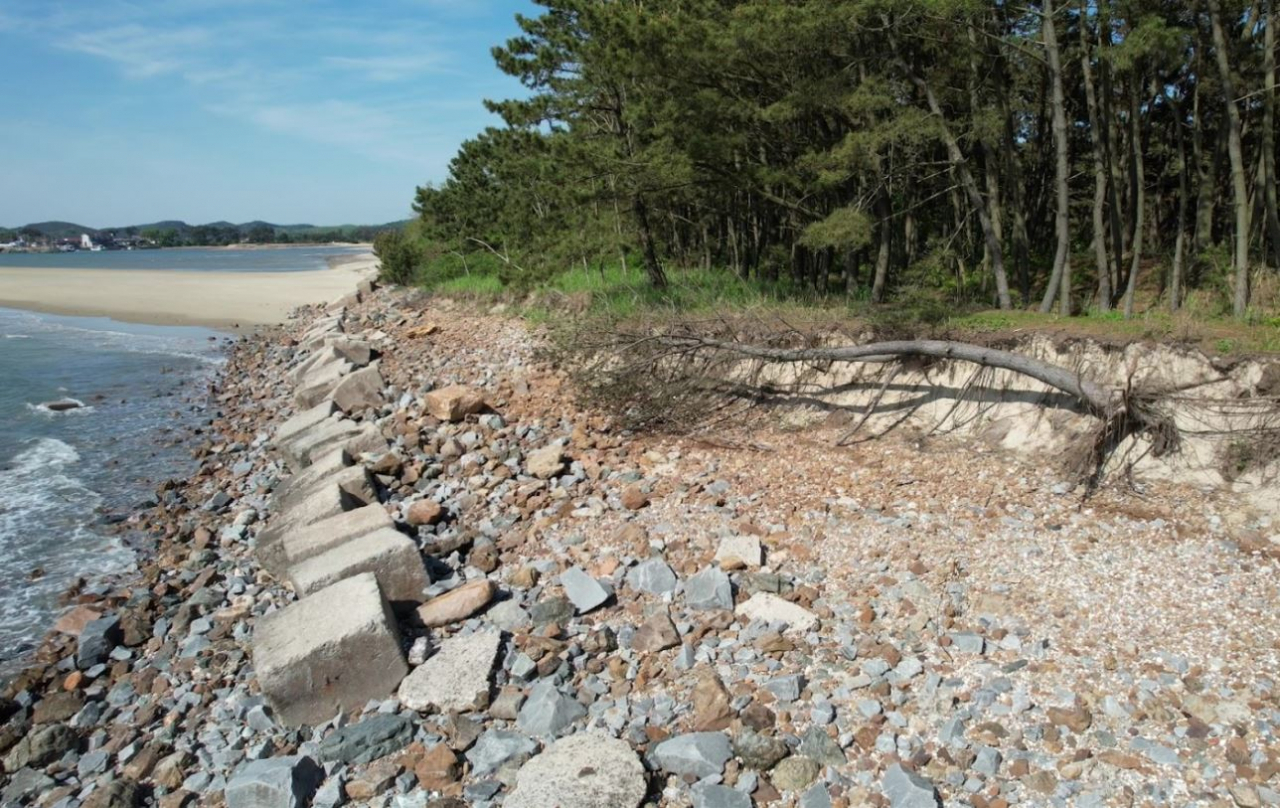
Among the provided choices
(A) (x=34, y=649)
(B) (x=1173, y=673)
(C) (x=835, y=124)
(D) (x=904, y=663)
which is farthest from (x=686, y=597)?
(C) (x=835, y=124)

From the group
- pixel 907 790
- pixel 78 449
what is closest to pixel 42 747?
pixel 907 790

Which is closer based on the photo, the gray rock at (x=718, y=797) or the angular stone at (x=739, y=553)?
the gray rock at (x=718, y=797)

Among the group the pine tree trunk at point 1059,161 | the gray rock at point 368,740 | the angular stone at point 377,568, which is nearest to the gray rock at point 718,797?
the gray rock at point 368,740

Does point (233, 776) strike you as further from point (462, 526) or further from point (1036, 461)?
point (1036, 461)

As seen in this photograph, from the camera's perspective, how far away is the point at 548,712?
4508mm

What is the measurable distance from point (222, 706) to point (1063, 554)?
19.3 feet

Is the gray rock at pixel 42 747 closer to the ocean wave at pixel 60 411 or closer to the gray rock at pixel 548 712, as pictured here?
the gray rock at pixel 548 712

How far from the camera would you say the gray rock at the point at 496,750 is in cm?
425

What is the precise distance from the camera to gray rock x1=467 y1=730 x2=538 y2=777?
167 inches

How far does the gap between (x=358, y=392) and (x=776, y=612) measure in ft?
27.7

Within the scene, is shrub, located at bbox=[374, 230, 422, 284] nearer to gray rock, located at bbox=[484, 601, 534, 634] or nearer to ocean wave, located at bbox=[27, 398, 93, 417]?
ocean wave, located at bbox=[27, 398, 93, 417]

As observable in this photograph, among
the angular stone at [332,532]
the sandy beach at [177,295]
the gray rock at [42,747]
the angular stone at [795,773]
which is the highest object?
the sandy beach at [177,295]

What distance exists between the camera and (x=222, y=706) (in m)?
5.09

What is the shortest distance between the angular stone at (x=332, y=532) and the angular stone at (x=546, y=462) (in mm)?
1643
